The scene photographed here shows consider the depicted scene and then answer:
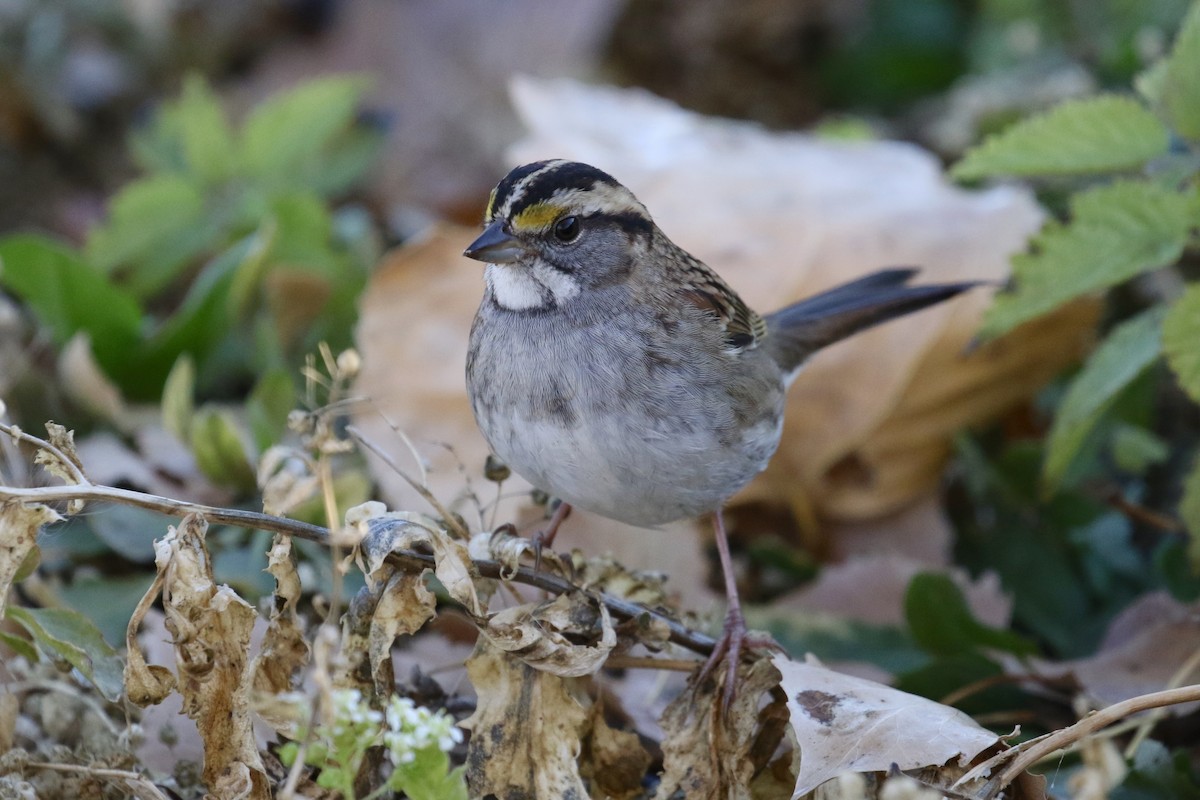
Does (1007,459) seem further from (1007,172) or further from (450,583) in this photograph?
(450,583)

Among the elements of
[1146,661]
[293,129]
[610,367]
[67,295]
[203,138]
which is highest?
[293,129]

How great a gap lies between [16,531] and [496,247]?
1127mm

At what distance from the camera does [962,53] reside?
6348mm

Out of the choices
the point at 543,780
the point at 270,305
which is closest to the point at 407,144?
the point at 270,305

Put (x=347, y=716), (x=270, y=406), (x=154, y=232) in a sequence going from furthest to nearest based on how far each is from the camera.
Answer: (x=154, y=232) → (x=270, y=406) → (x=347, y=716)

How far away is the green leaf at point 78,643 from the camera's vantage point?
2.29m

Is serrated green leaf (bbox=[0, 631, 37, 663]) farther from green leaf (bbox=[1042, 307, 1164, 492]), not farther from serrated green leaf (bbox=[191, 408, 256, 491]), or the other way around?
green leaf (bbox=[1042, 307, 1164, 492])

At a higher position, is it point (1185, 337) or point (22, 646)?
point (1185, 337)

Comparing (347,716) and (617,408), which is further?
(617,408)

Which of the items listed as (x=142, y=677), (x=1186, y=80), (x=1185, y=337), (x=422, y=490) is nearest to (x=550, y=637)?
(x=422, y=490)

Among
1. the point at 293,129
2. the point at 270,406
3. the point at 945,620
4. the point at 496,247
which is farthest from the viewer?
the point at 293,129

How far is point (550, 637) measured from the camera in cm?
226

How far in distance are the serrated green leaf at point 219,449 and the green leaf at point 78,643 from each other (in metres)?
0.96

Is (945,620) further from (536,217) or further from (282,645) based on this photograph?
(282,645)
